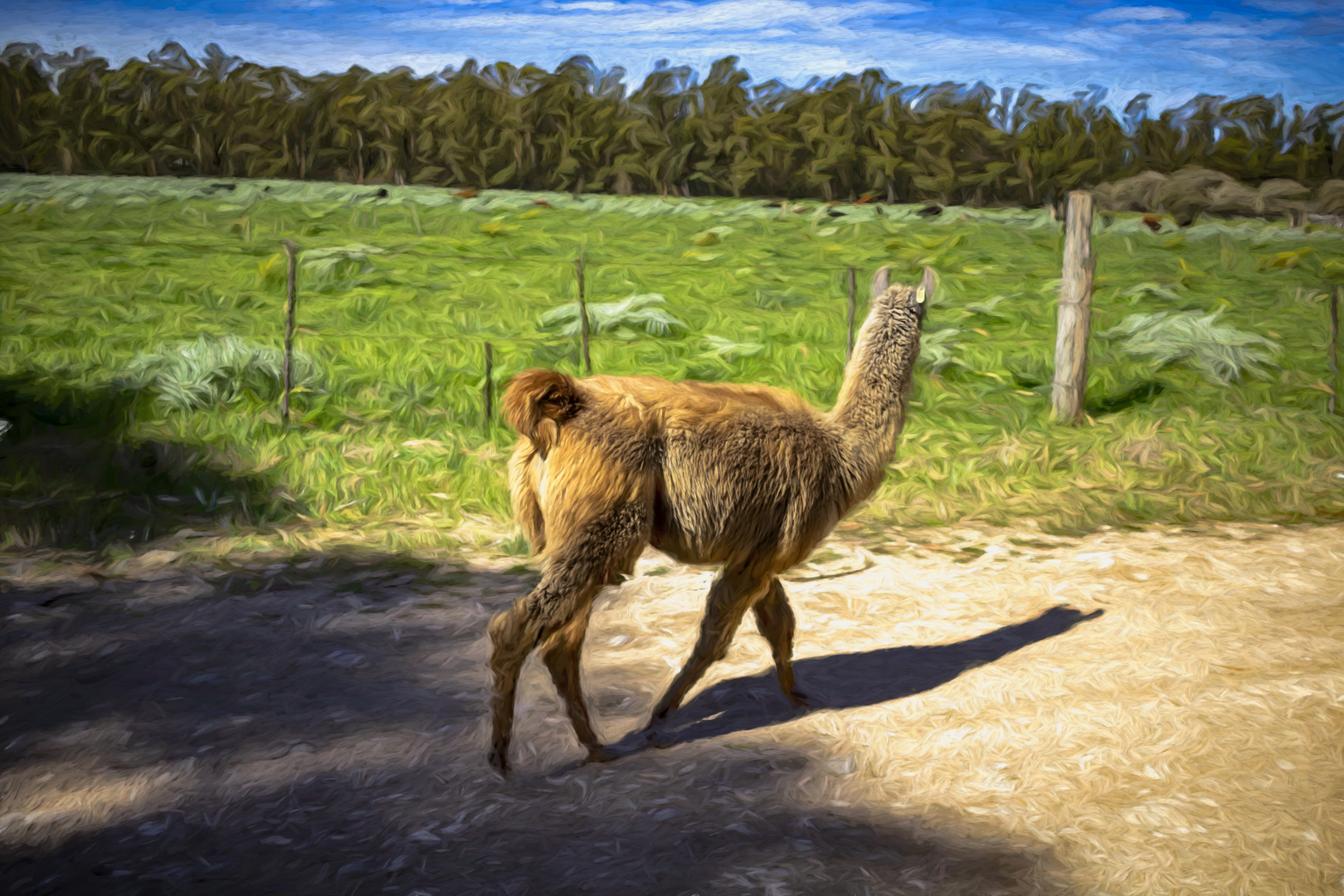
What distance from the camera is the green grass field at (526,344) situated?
6988 mm

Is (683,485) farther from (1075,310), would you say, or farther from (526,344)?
(526,344)

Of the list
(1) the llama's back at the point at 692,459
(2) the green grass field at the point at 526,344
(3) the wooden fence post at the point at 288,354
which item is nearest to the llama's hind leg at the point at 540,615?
(1) the llama's back at the point at 692,459

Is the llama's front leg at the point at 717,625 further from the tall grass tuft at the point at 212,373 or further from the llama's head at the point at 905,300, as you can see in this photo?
the tall grass tuft at the point at 212,373

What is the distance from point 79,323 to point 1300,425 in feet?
39.4

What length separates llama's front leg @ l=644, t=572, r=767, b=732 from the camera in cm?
384

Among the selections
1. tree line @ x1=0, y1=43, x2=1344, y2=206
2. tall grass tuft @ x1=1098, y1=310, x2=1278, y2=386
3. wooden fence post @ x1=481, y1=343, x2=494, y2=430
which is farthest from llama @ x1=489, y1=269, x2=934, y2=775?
tree line @ x1=0, y1=43, x2=1344, y2=206

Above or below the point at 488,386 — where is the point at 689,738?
below

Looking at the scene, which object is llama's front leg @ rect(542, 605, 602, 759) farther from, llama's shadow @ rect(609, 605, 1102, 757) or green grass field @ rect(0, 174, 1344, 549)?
green grass field @ rect(0, 174, 1344, 549)

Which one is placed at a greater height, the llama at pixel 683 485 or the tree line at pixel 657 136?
the tree line at pixel 657 136

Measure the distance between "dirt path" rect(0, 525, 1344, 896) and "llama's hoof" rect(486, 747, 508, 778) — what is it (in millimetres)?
41

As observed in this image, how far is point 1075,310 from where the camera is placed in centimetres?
863

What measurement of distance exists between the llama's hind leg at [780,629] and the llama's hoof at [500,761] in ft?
3.79

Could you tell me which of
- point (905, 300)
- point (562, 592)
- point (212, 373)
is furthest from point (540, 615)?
point (212, 373)

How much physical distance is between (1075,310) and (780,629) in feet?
18.8
